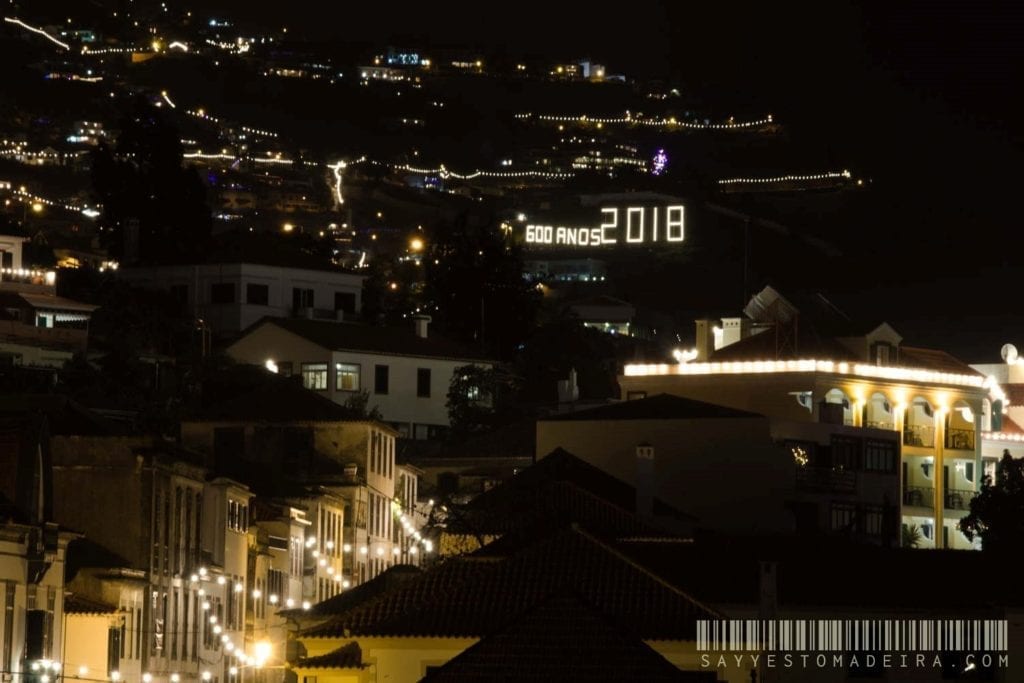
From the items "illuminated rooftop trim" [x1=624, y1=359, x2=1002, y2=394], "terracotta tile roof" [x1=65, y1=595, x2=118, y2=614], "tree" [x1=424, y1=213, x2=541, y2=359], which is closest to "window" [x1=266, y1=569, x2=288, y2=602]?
"terracotta tile roof" [x1=65, y1=595, x2=118, y2=614]

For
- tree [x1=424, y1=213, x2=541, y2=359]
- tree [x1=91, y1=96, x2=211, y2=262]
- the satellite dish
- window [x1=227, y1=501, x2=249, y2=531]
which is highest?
tree [x1=91, y1=96, x2=211, y2=262]

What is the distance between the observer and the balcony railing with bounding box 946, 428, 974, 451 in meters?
102

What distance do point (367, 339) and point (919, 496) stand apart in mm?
26063

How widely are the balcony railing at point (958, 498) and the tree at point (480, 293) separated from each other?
3800cm

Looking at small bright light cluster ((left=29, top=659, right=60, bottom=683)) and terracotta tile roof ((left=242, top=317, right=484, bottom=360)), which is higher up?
terracotta tile roof ((left=242, top=317, right=484, bottom=360))

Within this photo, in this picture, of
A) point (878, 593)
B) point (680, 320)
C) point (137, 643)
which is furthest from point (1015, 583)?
point (680, 320)

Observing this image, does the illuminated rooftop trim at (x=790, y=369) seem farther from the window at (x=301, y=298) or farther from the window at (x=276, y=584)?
the window at (x=276, y=584)

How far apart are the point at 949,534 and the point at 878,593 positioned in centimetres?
3913

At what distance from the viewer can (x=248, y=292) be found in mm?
124188

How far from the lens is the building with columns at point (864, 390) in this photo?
95.8m

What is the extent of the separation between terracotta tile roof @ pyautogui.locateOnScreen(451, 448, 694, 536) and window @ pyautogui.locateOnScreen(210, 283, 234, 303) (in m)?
56.2

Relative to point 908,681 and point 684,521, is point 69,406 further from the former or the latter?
point 908,681

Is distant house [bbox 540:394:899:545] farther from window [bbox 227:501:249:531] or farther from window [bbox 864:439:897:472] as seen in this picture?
window [bbox 227:501:249:531]

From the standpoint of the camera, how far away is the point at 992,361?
130m
